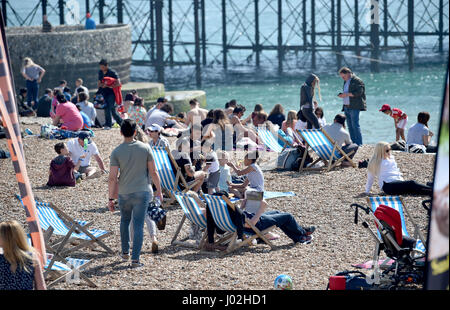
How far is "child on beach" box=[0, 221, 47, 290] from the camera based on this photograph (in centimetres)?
418

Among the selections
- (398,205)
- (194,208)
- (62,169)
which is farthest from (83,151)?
(398,205)

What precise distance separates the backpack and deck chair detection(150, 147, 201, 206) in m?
3.01

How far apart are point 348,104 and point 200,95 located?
1016 cm

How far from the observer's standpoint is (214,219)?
6258mm

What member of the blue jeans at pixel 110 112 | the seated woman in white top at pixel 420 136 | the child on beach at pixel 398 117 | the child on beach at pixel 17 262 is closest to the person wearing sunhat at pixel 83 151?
the blue jeans at pixel 110 112

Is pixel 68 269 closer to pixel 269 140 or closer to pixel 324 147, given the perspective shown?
pixel 324 147

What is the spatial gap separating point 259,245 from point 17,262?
269 cm

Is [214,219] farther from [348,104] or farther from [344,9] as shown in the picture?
[344,9]

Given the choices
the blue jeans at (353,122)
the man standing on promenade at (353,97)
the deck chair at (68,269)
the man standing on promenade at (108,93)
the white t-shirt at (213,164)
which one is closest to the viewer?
the deck chair at (68,269)

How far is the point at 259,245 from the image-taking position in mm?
6523

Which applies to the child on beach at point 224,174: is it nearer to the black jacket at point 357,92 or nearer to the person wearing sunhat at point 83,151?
the person wearing sunhat at point 83,151

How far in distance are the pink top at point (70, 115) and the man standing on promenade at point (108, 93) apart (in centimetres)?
148

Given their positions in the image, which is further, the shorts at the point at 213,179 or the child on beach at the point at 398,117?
the child on beach at the point at 398,117

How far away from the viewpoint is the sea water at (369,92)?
27.5 meters
